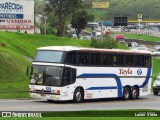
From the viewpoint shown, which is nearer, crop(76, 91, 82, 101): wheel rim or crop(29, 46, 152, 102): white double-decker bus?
crop(29, 46, 152, 102): white double-decker bus

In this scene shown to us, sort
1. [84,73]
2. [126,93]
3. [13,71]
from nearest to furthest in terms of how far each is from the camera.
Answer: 1. [84,73]
2. [126,93]
3. [13,71]

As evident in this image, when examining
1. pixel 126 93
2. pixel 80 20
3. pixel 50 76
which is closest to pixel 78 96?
pixel 50 76

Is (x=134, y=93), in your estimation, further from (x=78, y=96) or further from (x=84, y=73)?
(x=78, y=96)

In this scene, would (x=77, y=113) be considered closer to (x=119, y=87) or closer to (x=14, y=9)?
(x=119, y=87)

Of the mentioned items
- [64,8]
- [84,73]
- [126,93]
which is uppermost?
[64,8]

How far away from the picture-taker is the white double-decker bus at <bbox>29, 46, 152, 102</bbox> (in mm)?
30250

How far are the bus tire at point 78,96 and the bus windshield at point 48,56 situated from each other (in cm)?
220

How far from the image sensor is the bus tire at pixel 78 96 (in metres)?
31.1

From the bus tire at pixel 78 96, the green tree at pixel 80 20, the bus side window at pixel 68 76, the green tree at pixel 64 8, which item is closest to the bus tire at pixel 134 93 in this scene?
the bus tire at pixel 78 96

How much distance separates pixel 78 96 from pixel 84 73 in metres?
1.41

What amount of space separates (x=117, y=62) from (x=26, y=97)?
243 inches

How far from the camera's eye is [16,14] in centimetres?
7656

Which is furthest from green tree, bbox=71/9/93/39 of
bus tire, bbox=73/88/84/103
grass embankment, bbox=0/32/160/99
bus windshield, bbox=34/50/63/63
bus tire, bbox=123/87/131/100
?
bus windshield, bbox=34/50/63/63

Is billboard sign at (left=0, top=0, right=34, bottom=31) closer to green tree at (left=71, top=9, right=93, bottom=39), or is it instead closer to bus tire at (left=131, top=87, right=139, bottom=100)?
green tree at (left=71, top=9, right=93, bottom=39)
